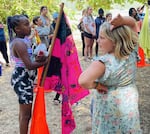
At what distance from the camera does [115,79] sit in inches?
94.4

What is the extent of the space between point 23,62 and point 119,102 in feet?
4.18

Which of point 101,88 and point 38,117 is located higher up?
point 101,88

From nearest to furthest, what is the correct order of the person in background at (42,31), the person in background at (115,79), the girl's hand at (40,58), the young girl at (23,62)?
1. the person in background at (115,79)
2. the young girl at (23,62)
3. the girl's hand at (40,58)
4. the person in background at (42,31)

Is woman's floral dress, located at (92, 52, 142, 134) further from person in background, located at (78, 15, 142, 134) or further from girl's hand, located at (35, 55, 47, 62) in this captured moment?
girl's hand, located at (35, 55, 47, 62)

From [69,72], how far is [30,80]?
48cm

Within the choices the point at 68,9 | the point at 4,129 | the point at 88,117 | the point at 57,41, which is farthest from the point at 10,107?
the point at 68,9

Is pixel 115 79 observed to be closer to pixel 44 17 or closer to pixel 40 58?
pixel 40 58

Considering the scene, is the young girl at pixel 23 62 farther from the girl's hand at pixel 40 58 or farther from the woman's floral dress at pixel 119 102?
the woman's floral dress at pixel 119 102

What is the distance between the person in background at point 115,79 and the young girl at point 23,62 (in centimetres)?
106

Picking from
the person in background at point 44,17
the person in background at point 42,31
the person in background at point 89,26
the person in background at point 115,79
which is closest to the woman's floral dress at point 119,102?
the person in background at point 115,79

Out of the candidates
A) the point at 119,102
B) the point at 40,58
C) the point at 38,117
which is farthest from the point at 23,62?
the point at 119,102

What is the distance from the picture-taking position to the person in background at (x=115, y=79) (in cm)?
232

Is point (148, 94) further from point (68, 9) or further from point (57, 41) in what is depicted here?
A: point (68, 9)

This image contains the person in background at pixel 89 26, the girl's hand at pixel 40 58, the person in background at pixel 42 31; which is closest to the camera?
the girl's hand at pixel 40 58
